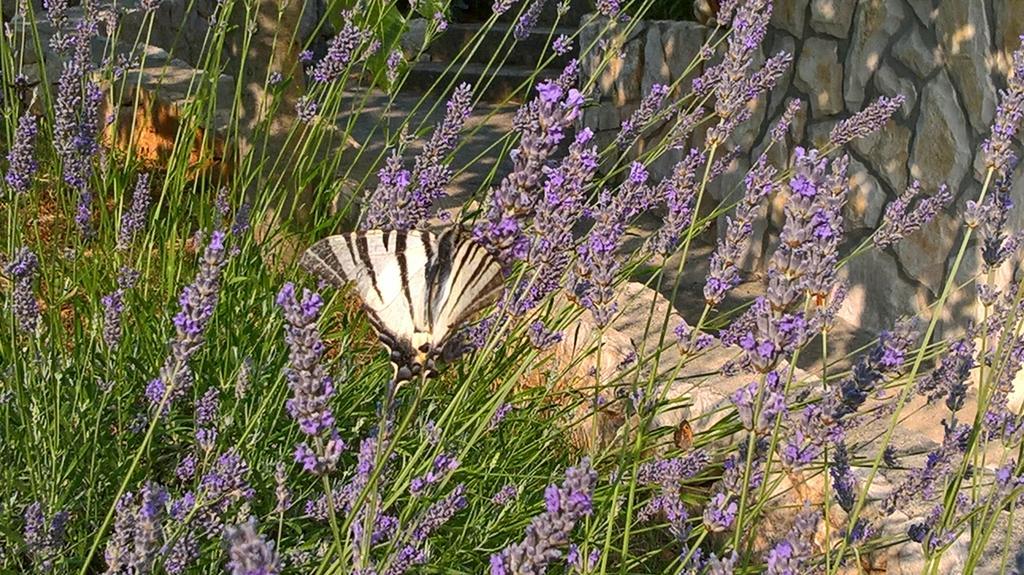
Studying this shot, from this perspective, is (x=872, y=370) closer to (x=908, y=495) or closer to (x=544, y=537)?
(x=908, y=495)

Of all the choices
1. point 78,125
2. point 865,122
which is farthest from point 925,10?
point 78,125

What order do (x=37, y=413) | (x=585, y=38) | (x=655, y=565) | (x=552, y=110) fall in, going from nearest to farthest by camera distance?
(x=552, y=110) → (x=37, y=413) → (x=655, y=565) → (x=585, y=38)

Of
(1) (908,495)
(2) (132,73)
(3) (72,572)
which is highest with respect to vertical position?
(1) (908,495)

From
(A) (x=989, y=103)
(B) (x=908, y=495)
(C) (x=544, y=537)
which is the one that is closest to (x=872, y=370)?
(B) (x=908, y=495)

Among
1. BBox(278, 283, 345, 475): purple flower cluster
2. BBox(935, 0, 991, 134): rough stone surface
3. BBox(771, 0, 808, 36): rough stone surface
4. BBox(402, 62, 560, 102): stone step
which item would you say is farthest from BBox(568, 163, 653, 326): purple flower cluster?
BBox(402, 62, 560, 102): stone step

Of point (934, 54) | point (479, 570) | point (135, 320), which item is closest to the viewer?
point (479, 570)
